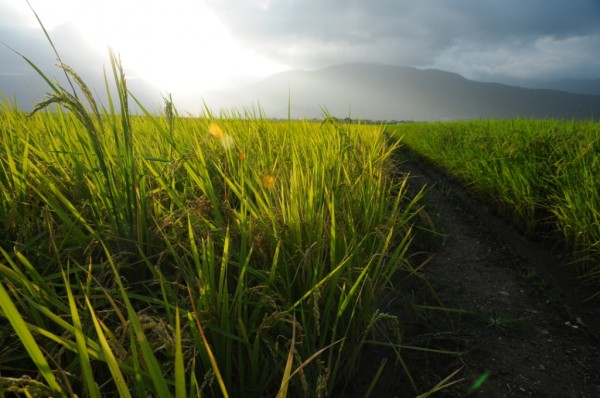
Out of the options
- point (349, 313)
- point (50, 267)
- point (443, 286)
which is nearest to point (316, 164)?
point (349, 313)

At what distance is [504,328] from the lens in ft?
7.02

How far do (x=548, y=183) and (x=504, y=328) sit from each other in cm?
244

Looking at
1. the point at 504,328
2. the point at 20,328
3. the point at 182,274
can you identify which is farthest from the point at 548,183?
the point at 20,328

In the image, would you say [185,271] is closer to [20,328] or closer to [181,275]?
[181,275]

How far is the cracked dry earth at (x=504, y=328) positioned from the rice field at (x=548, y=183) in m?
0.24

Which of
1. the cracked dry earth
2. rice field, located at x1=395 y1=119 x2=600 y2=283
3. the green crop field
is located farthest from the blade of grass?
rice field, located at x1=395 y1=119 x2=600 y2=283

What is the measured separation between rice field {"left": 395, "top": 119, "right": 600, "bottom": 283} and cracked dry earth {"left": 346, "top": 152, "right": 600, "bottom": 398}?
0.24 meters

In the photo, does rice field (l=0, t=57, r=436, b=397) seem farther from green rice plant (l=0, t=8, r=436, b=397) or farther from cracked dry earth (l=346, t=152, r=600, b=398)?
cracked dry earth (l=346, t=152, r=600, b=398)

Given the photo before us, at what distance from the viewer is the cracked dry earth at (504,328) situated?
168 cm

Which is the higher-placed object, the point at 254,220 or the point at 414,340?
the point at 254,220

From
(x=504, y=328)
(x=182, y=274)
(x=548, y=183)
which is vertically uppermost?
(x=548, y=183)

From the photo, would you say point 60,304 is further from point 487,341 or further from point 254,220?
point 487,341

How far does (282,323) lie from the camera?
1.26 meters

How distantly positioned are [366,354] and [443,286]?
51.9 inches
